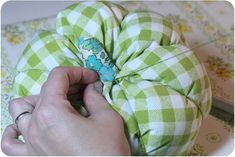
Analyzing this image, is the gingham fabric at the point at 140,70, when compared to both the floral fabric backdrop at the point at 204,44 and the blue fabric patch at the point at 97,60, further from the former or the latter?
the floral fabric backdrop at the point at 204,44

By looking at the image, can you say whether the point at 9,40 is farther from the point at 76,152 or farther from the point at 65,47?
the point at 76,152

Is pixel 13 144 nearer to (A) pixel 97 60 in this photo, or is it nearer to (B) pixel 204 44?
(A) pixel 97 60

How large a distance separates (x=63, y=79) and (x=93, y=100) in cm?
7

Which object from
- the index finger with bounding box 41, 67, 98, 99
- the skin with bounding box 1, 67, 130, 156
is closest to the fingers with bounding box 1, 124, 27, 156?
the skin with bounding box 1, 67, 130, 156

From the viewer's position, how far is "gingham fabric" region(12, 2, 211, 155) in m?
0.63

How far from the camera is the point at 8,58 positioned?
96cm

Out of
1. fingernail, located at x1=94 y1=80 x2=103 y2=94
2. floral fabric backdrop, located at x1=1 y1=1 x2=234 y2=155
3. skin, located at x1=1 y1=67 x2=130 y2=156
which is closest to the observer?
skin, located at x1=1 y1=67 x2=130 y2=156

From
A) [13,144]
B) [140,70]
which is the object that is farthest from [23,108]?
[140,70]

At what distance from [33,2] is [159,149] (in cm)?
64

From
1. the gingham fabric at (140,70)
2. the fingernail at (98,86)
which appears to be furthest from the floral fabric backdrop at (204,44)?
the fingernail at (98,86)

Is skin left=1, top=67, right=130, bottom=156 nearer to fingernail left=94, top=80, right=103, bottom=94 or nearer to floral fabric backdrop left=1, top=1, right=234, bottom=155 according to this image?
fingernail left=94, top=80, right=103, bottom=94

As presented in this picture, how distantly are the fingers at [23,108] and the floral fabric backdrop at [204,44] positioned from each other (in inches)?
7.3

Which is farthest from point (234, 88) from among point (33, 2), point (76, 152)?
point (33, 2)

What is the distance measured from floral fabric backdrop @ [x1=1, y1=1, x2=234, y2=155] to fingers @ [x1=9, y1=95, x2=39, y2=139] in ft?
0.61
